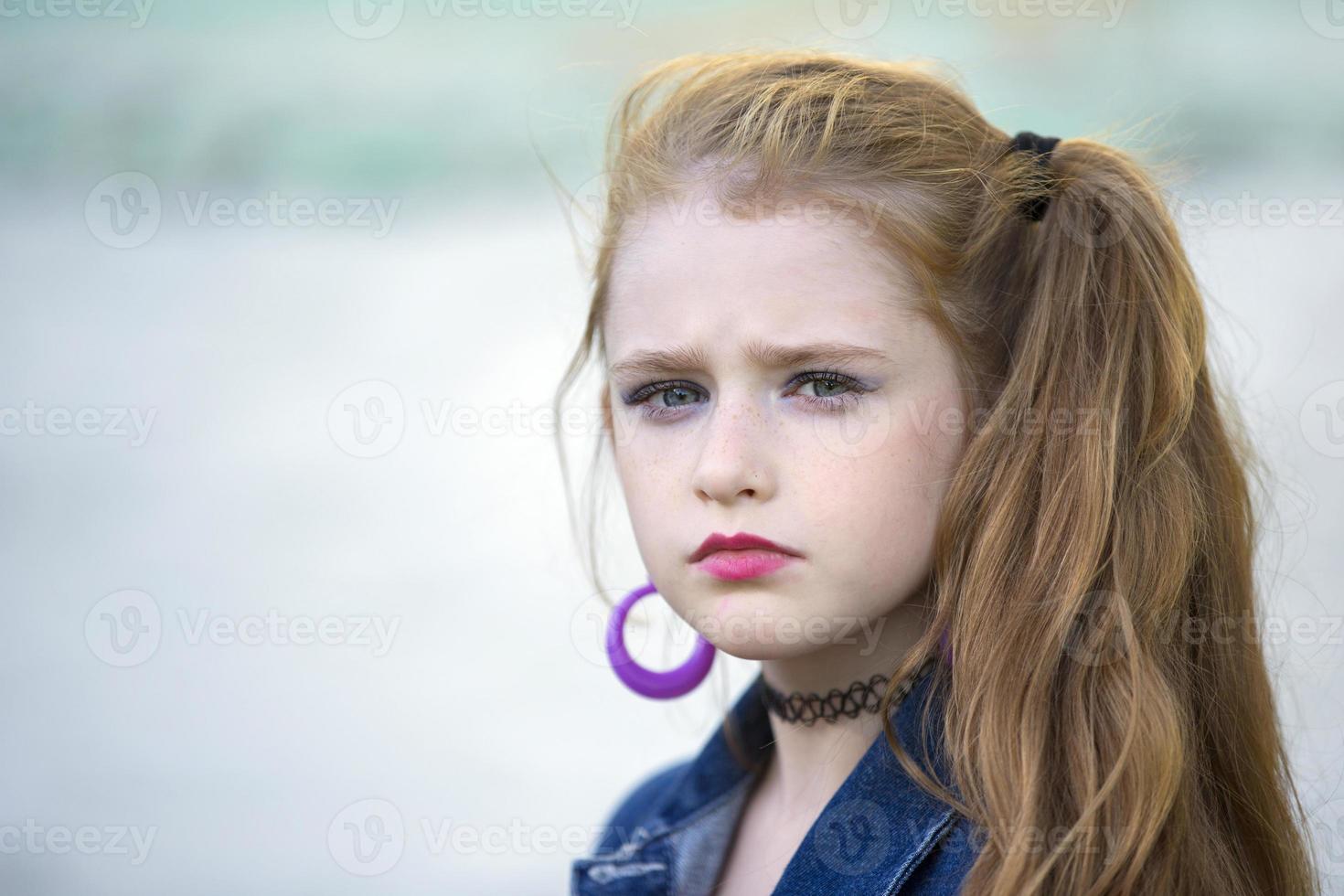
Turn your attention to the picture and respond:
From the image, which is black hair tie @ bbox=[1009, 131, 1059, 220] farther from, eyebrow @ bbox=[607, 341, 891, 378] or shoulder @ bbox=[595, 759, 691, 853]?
shoulder @ bbox=[595, 759, 691, 853]

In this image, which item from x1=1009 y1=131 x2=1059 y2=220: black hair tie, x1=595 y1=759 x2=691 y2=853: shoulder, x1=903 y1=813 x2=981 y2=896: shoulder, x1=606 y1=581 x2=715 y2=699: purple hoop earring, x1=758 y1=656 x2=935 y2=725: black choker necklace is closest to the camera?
x1=903 y1=813 x2=981 y2=896: shoulder

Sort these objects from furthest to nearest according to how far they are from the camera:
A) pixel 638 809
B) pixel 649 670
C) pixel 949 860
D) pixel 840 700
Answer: pixel 638 809
pixel 649 670
pixel 840 700
pixel 949 860

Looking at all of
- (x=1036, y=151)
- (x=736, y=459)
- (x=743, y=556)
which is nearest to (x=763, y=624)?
(x=743, y=556)

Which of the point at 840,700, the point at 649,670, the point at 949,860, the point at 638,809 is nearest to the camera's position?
the point at 949,860

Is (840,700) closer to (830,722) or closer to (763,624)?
(830,722)

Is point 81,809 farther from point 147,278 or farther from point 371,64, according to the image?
point 371,64

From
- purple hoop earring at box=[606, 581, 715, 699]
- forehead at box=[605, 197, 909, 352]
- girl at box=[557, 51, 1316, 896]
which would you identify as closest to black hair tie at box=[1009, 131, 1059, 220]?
girl at box=[557, 51, 1316, 896]

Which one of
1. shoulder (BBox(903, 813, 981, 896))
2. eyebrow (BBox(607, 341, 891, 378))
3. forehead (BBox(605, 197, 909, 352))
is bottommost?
shoulder (BBox(903, 813, 981, 896))

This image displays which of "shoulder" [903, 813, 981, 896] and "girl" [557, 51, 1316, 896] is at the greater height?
"girl" [557, 51, 1316, 896]

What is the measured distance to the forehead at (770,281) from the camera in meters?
1.45

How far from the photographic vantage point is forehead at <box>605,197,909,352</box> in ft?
4.76

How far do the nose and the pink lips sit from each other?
5 centimetres

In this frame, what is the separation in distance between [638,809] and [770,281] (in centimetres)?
110

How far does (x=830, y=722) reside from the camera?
1639 millimetres
